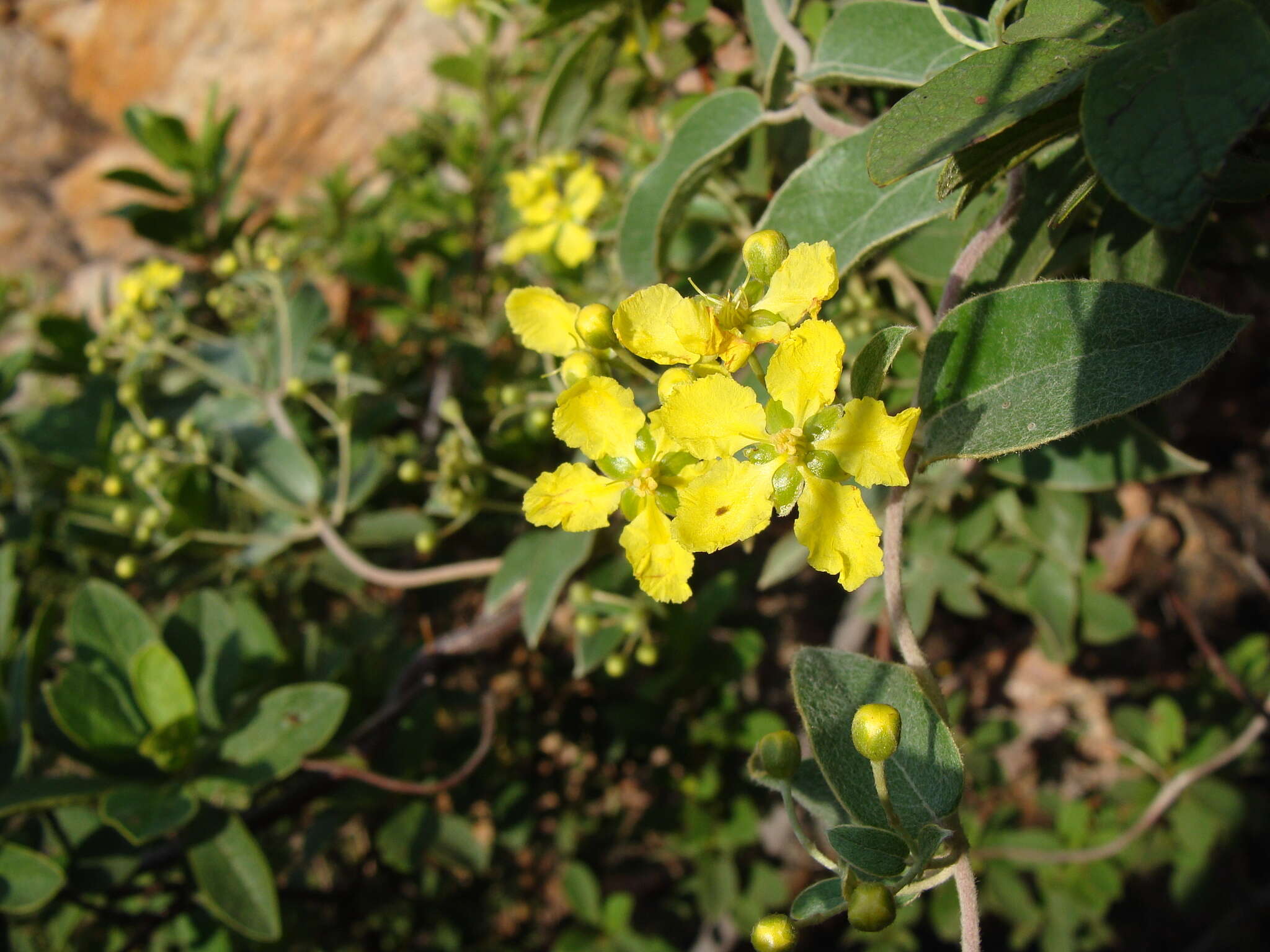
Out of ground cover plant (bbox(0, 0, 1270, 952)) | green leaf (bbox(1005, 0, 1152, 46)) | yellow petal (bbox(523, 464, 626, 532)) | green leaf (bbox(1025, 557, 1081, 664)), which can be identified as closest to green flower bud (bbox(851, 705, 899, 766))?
ground cover plant (bbox(0, 0, 1270, 952))

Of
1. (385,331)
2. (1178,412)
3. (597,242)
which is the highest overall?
(597,242)

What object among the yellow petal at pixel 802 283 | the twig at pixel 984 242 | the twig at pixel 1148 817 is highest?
the yellow petal at pixel 802 283

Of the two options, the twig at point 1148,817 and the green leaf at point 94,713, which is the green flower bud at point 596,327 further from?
the twig at point 1148,817

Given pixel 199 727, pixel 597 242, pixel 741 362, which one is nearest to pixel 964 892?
pixel 741 362

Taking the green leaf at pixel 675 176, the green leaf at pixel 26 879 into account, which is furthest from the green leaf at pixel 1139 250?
the green leaf at pixel 26 879

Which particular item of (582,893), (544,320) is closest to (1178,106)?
(544,320)

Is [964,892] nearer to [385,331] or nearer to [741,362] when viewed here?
[741,362]
